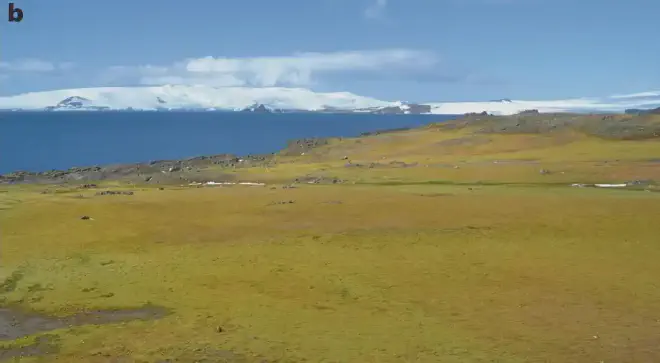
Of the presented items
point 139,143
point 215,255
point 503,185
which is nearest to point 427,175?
point 503,185

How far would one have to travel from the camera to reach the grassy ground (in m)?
19.3

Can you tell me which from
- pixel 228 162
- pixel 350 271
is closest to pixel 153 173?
pixel 228 162

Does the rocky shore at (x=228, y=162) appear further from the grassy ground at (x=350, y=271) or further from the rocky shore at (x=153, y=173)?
the grassy ground at (x=350, y=271)

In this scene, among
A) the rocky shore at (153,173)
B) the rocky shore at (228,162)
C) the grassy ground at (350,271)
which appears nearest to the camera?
the grassy ground at (350,271)

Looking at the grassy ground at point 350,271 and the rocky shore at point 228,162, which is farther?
the rocky shore at point 228,162

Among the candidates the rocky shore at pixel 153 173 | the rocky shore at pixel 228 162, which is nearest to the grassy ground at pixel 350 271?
the rocky shore at pixel 153 173

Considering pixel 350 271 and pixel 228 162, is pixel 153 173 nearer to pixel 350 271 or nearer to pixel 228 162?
pixel 228 162

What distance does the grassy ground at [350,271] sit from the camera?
19.3 meters

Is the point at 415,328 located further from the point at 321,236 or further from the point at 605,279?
the point at 321,236

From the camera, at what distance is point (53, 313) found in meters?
22.7

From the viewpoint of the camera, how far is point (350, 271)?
27.8 metres

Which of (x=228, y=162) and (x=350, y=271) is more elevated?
(x=228, y=162)

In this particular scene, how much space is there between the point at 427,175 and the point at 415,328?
41.1 m

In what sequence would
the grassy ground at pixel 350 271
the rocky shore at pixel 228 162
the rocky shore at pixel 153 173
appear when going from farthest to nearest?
1. the rocky shore at pixel 228 162
2. the rocky shore at pixel 153 173
3. the grassy ground at pixel 350 271
